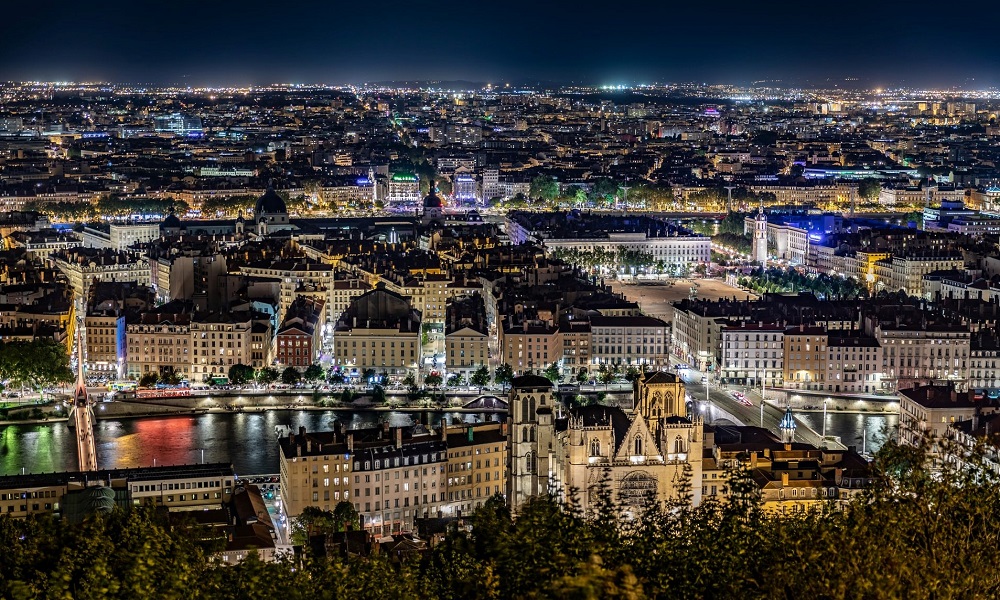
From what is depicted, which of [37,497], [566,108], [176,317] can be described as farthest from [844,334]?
[566,108]

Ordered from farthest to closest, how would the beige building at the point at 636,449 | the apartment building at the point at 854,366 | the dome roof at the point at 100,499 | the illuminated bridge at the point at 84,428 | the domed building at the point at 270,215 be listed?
1. the domed building at the point at 270,215
2. the apartment building at the point at 854,366
3. the illuminated bridge at the point at 84,428
4. the beige building at the point at 636,449
5. the dome roof at the point at 100,499

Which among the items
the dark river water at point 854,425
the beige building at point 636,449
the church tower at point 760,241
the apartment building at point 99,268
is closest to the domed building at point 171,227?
the apartment building at point 99,268

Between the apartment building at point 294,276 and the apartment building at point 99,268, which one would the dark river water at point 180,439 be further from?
the apartment building at point 99,268

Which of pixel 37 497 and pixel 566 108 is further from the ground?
pixel 566 108

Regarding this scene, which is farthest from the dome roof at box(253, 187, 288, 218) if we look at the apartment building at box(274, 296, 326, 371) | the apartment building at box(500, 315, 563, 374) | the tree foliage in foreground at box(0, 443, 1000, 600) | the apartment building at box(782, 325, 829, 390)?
the tree foliage in foreground at box(0, 443, 1000, 600)

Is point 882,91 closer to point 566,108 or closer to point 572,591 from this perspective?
point 566,108

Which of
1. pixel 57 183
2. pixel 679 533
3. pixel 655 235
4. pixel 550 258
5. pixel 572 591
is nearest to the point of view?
pixel 572 591

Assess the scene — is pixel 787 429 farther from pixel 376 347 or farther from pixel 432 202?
pixel 432 202
